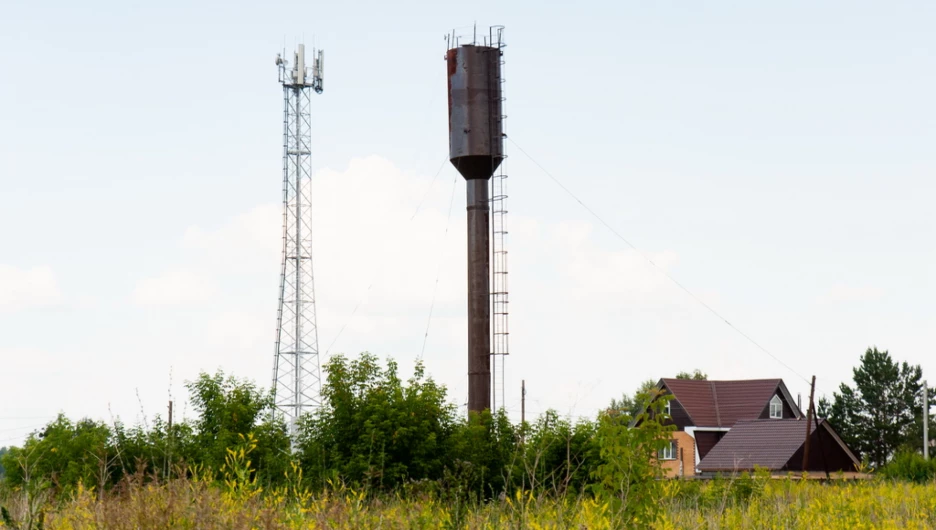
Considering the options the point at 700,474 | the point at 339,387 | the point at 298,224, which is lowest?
the point at 700,474

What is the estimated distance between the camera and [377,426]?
23.4 metres

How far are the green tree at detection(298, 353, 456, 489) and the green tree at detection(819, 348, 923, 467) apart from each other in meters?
54.6

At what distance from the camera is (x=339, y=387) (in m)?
24.4

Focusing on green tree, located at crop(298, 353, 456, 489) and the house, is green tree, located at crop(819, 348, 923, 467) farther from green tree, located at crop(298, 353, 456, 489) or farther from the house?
green tree, located at crop(298, 353, 456, 489)

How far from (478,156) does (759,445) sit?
28017mm

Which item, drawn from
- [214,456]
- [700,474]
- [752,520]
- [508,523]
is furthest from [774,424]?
[508,523]

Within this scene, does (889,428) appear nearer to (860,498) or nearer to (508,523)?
(860,498)

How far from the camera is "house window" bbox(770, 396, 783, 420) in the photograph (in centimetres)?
5854

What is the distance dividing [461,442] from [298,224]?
58.1 feet

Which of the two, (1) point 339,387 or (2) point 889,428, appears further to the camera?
(2) point 889,428

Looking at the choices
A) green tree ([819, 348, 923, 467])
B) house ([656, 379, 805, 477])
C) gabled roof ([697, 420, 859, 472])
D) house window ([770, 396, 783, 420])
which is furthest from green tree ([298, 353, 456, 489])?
green tree ([819, 348, 923, 467])

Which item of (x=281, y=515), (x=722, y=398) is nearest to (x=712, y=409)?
(x=722, y=398)

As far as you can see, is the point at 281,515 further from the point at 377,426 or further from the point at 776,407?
the point at 776,407

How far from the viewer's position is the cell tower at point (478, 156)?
28641mm
